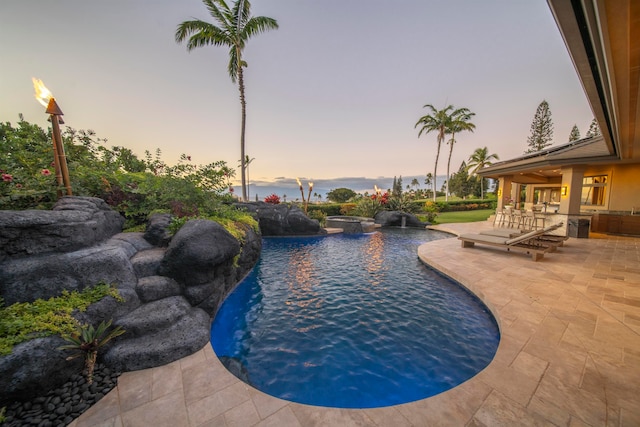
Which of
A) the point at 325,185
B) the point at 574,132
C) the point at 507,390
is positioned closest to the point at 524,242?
the point at 507,390

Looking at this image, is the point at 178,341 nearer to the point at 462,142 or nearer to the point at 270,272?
the point at 270,272

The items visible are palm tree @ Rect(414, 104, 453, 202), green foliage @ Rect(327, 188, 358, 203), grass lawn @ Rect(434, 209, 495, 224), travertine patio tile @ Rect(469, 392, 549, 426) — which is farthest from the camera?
green foliage @ Rect(327, 188, 358, 203)

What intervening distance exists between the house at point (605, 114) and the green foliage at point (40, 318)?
6.48m

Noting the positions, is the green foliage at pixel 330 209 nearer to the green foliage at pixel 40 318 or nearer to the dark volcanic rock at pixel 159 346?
the dark volcanic rock at pixel 159 346

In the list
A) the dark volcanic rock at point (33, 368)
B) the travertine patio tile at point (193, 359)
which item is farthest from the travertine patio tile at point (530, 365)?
the dark volcanic rock at point (33, 368)

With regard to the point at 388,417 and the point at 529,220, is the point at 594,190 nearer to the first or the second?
the point at 529,220

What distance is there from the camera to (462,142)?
27.6 m

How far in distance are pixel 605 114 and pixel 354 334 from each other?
25.1 feet

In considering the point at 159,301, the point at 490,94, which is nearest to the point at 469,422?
the point at 159,301

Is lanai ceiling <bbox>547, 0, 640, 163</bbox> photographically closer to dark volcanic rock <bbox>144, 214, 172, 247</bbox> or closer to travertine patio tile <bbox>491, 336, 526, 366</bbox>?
travertine patio tile <bbox>491, 336, 526, 366</bbox>

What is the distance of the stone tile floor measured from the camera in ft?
6.77

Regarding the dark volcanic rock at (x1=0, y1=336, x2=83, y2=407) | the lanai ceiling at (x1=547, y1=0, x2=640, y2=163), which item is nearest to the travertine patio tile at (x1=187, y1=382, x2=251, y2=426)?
the dark volcanic rock at (x1=0, y1=336, x2=83, y2=407)

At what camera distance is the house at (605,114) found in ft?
7.61

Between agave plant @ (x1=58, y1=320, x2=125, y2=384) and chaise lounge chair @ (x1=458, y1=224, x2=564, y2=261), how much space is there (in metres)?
10.4
